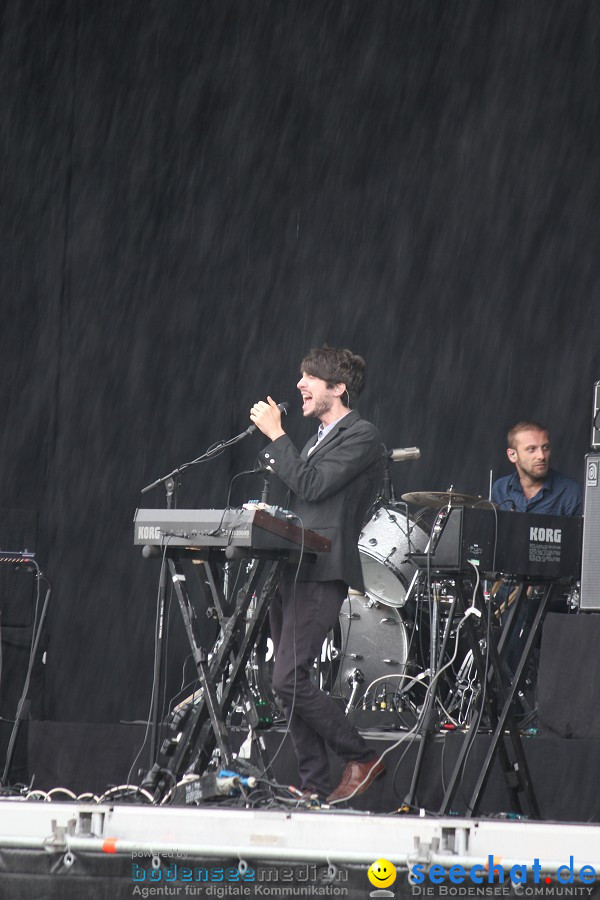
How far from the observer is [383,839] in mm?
2447

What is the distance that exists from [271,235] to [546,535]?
12.5ft

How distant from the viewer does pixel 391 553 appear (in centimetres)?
598

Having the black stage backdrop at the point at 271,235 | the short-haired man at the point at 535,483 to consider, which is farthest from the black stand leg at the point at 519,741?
the black stage backdrop at the point at 271,235

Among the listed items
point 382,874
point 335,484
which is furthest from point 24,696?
point 382,874

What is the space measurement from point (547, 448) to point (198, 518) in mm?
3075

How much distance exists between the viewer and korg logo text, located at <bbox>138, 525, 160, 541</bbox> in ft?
11.3

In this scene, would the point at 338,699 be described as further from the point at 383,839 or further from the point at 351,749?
the point at 383,839

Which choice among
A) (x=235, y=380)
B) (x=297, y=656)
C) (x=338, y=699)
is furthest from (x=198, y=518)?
(x=235, y=380)

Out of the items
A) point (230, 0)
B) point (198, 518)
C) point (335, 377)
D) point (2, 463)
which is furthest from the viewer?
point (230, 0)

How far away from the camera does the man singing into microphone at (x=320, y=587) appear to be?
376cm

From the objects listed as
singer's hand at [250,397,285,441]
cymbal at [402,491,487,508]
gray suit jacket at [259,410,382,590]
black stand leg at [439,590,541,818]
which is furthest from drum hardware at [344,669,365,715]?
singer's hand at [250,397,285,441]

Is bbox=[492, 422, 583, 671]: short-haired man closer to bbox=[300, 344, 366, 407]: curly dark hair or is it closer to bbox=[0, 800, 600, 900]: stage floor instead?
bbox=[300, 344, 366, 407]: curly dark hair

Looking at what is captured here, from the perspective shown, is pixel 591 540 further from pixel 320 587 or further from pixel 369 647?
pixel 369 647

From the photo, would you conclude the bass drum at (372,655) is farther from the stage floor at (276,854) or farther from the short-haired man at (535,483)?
the stage floor at (276,854)
